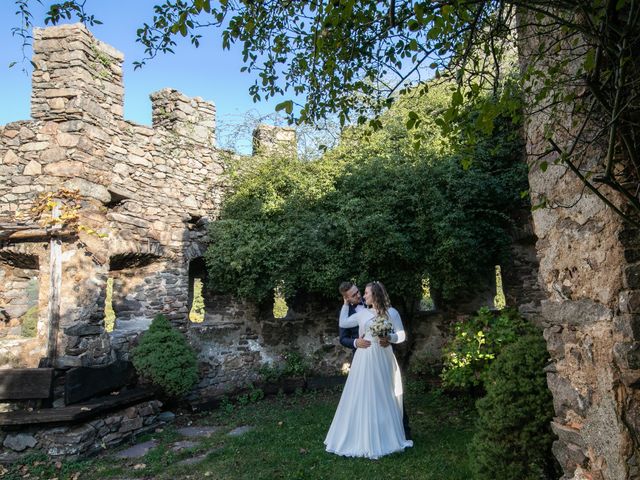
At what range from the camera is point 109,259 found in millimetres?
7309

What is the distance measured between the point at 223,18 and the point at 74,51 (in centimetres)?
521

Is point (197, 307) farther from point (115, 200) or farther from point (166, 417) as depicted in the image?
point (115, 200)

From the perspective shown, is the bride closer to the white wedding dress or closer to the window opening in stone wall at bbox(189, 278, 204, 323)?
the white wedding dress

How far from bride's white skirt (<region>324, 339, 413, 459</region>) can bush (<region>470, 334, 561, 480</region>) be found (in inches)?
65.6

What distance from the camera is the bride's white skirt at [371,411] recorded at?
5055 mm

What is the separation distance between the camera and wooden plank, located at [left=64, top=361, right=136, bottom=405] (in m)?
6.19

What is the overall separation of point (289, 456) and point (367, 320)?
169 cm

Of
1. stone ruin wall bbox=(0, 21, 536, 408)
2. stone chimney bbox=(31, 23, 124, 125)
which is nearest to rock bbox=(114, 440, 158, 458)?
stone ruin wall bbox=(0, 21, 536, 408)

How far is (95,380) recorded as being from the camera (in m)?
6.54

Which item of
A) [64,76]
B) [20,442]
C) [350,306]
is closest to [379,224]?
[350,306]

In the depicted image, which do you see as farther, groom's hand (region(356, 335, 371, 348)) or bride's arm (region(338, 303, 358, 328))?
bride's arm (region(338, 303, 358, 328))

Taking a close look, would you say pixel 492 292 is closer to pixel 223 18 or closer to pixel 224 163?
pixel 224 163

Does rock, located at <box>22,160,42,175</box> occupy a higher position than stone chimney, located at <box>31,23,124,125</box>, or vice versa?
stone chimney, located at <box>31,23,124,125</box>

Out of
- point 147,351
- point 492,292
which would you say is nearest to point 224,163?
point 147,351
